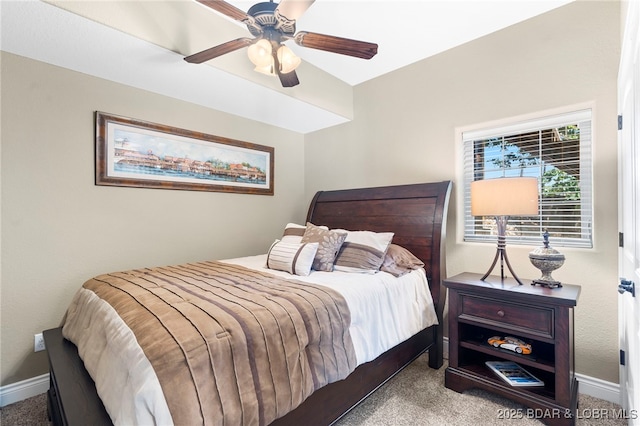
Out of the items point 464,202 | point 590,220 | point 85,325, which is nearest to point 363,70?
point 464,202

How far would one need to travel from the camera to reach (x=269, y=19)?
5.58ft

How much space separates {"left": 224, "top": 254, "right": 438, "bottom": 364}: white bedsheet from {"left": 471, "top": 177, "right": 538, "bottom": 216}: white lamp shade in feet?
2.50

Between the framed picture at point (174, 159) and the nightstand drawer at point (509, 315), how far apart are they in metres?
2.51

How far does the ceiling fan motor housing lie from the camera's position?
1661 mm

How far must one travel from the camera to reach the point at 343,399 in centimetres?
165

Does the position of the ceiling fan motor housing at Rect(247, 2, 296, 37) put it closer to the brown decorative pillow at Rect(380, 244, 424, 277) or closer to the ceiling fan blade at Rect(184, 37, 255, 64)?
the ceiling fan blade at Rect(184, 37, 255, 64)

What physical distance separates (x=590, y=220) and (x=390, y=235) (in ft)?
4.61

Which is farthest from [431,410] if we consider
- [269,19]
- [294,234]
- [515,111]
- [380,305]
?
[269,19]

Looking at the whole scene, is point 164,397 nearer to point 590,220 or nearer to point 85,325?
point 85,325

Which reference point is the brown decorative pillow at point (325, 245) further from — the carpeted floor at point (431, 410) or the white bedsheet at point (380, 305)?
the carpeted floor at point (431, 410)

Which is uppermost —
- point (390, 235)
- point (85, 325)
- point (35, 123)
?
point (35, 123)

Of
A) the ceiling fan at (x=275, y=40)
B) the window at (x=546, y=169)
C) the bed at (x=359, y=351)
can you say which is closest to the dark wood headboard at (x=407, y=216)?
the bed at (x=359, y=351)

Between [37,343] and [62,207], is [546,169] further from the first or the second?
[37,343]

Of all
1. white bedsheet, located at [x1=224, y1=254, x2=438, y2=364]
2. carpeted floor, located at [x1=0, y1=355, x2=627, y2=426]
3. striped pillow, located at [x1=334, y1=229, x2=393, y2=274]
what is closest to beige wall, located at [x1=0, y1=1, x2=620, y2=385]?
carpeted floor, located at [x1=0, y1=355, x2=627, y2=426]
